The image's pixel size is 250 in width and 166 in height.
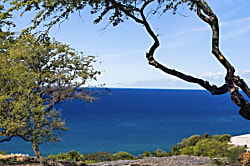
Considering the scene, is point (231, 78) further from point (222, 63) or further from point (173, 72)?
point (173, 72)

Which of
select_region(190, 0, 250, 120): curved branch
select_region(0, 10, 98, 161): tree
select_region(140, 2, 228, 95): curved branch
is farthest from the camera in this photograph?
select_region(0, 10, 98, 161): tree

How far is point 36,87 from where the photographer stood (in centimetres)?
1390

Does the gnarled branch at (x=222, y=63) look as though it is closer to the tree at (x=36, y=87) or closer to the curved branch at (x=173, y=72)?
the curved branch at (x=173, y=72)

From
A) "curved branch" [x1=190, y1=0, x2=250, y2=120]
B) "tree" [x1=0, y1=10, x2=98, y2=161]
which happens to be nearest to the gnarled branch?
"curved branch" [x1=190, y1=0, x2=250, y2=120]

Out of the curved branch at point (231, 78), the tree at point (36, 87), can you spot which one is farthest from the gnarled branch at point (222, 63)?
the tree at point (36, 87)

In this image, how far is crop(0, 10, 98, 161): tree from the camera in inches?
495

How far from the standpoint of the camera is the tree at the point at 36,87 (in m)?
12.6

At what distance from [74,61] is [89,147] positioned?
4417 centimetres

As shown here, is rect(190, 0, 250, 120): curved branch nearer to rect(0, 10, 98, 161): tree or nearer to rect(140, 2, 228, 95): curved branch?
rect(140, 2, 228, 95): curved branch

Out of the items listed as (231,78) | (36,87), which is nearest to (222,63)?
(231,78)

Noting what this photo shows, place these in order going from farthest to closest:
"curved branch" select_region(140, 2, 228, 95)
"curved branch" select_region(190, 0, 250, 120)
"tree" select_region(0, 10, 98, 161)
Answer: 1. "tree" select_region(0, 10, 98, 161)
2. "curved branch" select_region(140, 2, 228, 95)
3. "curved branch" select_region(190, 0, 250, 120)

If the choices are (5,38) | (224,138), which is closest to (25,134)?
(5,38)

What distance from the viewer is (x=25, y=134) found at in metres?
13.1

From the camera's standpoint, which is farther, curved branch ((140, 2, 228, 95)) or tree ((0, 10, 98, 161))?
tree ((0, 10, 98, 161))
